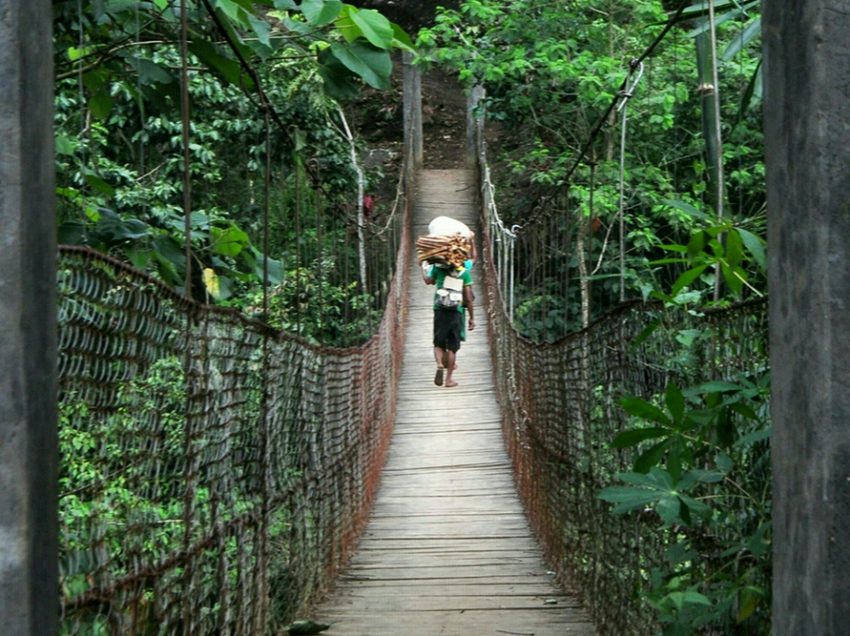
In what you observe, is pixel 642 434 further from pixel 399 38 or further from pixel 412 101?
pixel 412 101

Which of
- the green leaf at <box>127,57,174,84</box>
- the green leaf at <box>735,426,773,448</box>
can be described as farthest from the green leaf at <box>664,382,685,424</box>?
the green leaf at <box>127,57,174,84</box>

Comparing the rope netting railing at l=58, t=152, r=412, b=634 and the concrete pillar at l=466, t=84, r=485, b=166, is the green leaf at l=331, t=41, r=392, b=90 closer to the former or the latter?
the rope netting railing at l=58, t=152, r=412, b=634

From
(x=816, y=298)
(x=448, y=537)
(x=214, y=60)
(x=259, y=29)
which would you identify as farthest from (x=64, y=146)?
(x=448, y=537)

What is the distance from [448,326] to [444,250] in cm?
46

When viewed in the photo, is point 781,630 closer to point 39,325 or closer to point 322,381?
point 39,325

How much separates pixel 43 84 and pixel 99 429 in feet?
1.84

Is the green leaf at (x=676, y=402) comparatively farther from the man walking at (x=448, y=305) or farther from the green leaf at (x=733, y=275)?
the man walking at (x=448, y=305)

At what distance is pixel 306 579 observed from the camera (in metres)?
4.09

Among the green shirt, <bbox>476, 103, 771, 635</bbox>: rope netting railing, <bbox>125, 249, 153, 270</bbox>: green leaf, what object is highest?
the green shirt

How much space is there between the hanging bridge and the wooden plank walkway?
0.7 inches

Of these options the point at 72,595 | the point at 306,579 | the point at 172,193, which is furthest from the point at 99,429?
the point at 172,193

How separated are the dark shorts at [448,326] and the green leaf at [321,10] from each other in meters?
5.54

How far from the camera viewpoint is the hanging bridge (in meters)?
1.84

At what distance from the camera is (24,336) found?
1342 millimetres
